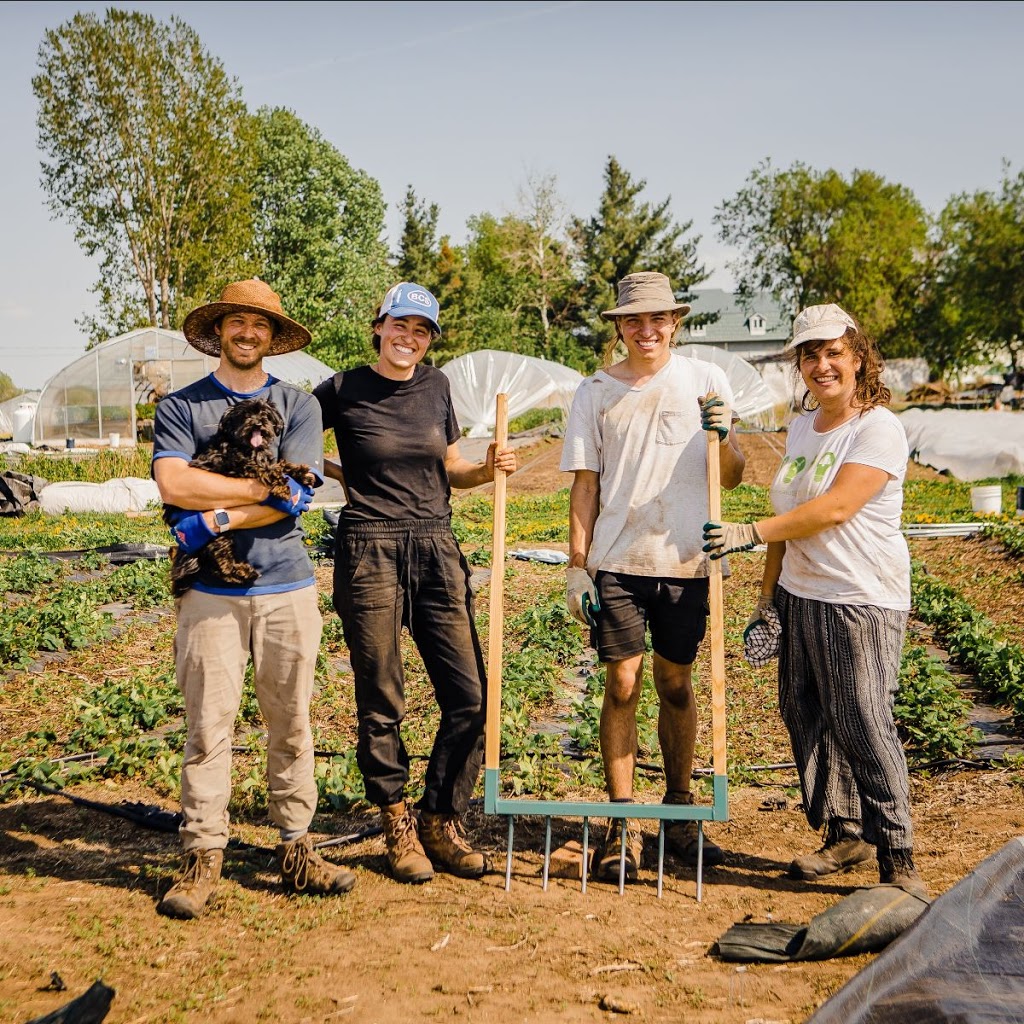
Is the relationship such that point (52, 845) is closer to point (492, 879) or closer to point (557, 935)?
point (492, 879)

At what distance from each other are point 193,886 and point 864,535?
8.54 feet

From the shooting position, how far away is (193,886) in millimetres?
3611

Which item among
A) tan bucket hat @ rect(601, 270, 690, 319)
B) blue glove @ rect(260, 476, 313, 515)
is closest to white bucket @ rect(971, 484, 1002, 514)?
tan bucket hat @ rect(601, 270, 690, 319)

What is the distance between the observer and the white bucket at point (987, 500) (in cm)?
1362

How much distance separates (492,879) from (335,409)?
6.07ft

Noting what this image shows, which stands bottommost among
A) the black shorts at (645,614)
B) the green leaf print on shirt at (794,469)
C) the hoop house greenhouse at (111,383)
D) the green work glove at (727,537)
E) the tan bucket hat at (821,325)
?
the black shorts at (645,614)

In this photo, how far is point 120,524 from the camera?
16.1m

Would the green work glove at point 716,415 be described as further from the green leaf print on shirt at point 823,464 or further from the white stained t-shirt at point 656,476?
the green leaf print on shirt at point 823,464

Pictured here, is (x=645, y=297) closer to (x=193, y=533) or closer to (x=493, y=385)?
(x=193, y=533)

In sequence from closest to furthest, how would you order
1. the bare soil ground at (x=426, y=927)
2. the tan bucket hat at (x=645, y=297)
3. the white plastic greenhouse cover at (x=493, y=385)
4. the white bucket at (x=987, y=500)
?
the bare soil ground at (x=426, y=927) < the tan bucket hat at (x=645, y=297) < the white bucket at (x=987, y=500) < the white plastic greenhouse cover at (x=493, y=385)

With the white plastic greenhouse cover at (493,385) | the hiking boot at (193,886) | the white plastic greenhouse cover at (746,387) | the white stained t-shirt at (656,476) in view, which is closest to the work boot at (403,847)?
the hiking boot at (193,886)

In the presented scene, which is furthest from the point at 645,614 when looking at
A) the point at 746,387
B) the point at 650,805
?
the point at 746,387

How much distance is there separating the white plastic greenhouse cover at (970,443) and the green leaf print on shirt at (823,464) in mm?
16661

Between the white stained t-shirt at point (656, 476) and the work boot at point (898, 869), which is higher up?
the white stained t-shirt at point (656, 476)
